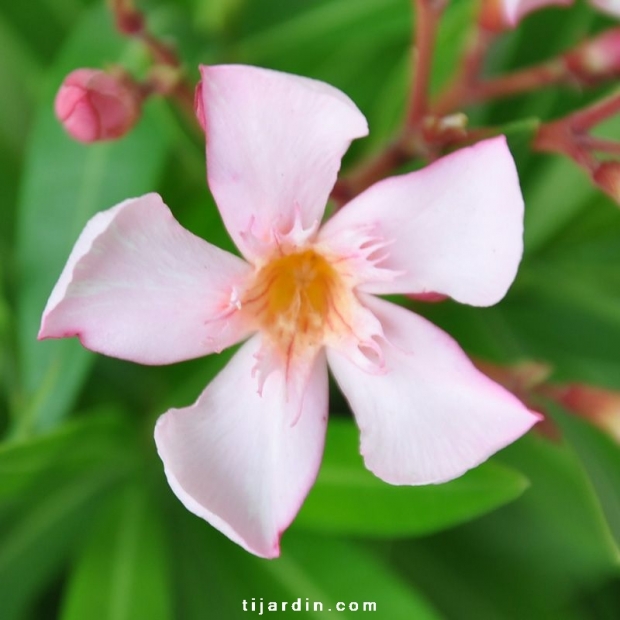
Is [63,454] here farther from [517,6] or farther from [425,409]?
[517,6]

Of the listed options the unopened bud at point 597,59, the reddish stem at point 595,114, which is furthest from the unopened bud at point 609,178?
the unopened bud at point 597,59

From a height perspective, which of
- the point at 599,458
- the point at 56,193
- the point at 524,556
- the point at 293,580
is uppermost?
the point at 56,193

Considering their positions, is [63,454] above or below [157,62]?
below

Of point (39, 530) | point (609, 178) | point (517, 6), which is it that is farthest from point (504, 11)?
Answer: point (39, 530)

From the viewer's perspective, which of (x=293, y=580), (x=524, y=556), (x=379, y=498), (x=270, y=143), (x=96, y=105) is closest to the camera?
(x=270, y=143)

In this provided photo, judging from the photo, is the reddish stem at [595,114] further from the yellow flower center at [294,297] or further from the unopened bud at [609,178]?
the yellow flower center at [294,297]

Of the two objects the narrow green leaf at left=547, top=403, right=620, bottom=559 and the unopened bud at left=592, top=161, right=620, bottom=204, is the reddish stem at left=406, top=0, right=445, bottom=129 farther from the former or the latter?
the narrow green leaf at left=547, top=403, right=620, bottom=559
